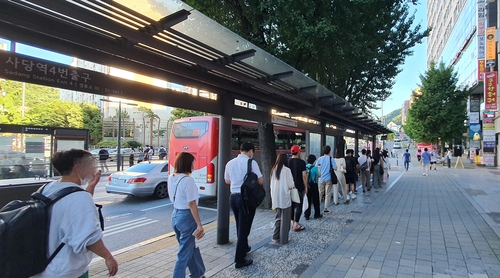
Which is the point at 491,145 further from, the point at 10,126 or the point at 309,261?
the point at 10,126

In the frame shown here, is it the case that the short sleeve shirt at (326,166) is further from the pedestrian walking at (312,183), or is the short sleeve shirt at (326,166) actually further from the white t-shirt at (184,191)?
the white t-shirt at (184,191)

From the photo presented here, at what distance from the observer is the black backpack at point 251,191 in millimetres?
4289

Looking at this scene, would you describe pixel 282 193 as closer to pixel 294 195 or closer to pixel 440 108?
pixel 294 195

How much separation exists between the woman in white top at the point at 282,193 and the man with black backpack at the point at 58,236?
3395 mm

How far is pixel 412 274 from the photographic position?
4.05 meters

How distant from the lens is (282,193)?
5172 millimetres

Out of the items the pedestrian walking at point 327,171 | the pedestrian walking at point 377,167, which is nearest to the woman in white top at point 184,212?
the pedestrian walking at point 327,171

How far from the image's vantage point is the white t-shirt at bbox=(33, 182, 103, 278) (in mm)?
1901

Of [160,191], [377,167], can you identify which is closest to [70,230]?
[160,191]

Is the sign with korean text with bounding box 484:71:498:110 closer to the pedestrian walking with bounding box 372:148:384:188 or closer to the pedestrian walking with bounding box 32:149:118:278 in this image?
the pedestrian walking with bounding box 372:148:384:188

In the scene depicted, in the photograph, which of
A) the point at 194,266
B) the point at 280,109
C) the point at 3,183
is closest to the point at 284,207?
the point at 194,266

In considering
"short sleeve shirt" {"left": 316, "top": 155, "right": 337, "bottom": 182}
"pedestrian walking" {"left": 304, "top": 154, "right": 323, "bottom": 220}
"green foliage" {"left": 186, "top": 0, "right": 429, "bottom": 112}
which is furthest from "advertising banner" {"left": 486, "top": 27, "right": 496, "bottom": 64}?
"pedestrian walking" {"left": 304, "top": 154, "right": 323, "bottom": 220}

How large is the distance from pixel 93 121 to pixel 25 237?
68.9m

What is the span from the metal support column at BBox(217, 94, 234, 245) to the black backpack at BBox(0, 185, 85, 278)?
3.54 m
